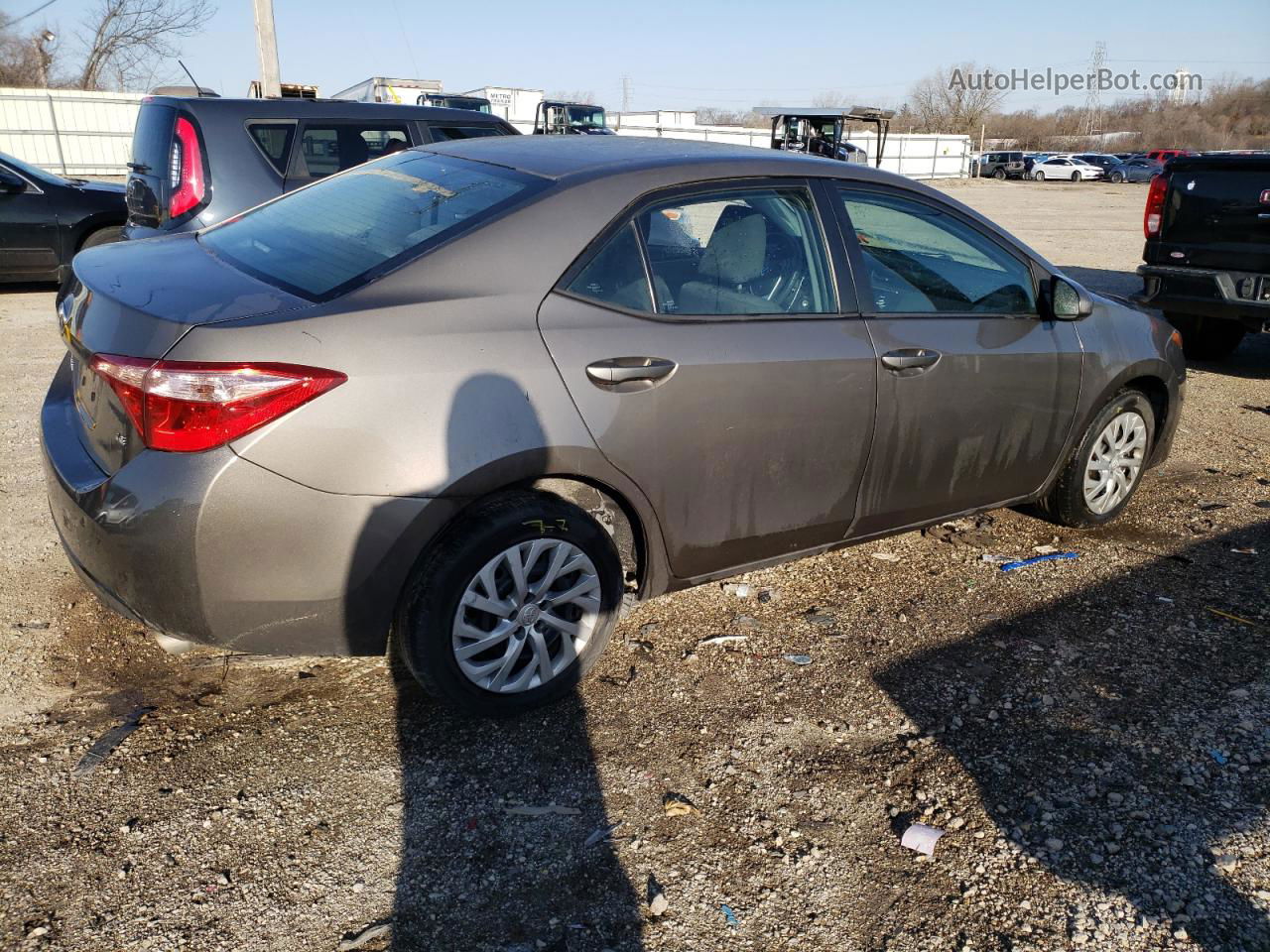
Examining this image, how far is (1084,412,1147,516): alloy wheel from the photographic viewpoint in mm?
4590

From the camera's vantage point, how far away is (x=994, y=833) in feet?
8.82

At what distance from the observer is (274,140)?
6848 millimetres

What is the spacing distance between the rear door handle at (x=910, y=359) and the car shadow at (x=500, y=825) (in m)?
1.38

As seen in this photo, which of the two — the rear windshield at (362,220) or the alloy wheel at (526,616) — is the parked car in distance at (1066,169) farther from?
the alloy wheel at (526,616)

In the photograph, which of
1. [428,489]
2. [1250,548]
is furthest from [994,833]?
[1250,548]

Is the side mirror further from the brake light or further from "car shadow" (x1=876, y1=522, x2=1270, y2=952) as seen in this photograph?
the brake light

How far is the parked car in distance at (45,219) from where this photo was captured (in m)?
9.60

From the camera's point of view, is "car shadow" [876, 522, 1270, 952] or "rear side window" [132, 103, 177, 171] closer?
"car shadow" [876, 522, 1270, 952]

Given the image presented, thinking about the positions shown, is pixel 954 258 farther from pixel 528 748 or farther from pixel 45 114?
pixel 45 114

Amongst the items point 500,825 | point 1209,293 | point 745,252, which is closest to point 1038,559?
point 745,252

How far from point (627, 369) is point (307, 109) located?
207 inches

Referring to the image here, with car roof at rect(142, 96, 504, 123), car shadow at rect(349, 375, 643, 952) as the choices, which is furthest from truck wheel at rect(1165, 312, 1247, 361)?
car shadow at rect(349, 375, 643, 952)

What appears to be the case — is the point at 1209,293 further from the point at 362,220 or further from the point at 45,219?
the point at 45,219

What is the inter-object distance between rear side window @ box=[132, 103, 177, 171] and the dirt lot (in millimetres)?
3470
